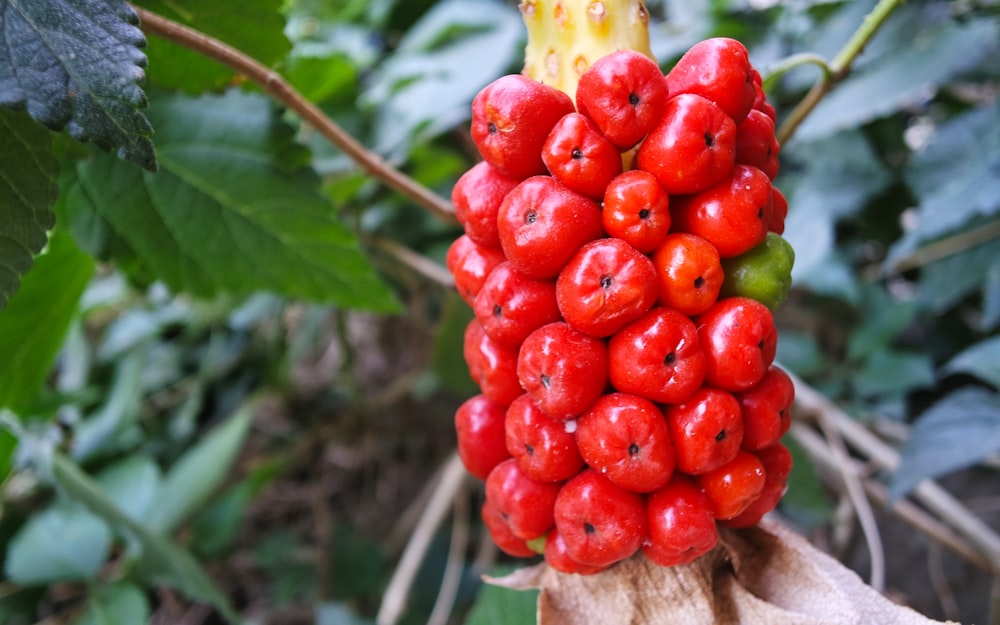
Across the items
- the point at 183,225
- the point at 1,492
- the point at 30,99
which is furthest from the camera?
the point at 1,492

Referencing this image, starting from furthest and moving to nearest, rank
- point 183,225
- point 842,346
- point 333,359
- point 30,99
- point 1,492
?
point 333,359, point 842,346, point 1,492, point 183,225, point 30,99

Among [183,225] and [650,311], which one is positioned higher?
[183,225]

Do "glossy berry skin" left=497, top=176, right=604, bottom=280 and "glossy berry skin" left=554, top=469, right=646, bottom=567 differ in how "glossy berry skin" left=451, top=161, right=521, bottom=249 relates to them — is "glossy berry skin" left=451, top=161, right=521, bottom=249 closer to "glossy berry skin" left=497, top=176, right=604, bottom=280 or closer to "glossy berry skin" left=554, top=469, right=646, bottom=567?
"glossy berry skin" left=497, top=176, right=604, bottom=280

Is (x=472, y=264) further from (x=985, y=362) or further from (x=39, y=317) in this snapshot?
(x=985, y=362)

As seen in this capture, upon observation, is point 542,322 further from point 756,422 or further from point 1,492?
point 1,492

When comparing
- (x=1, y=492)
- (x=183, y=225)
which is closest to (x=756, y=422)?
(x=183, y=225)

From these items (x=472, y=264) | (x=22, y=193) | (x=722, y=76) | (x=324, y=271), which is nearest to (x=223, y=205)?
(x=324, y=271)

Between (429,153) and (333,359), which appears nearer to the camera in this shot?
(429,153)
